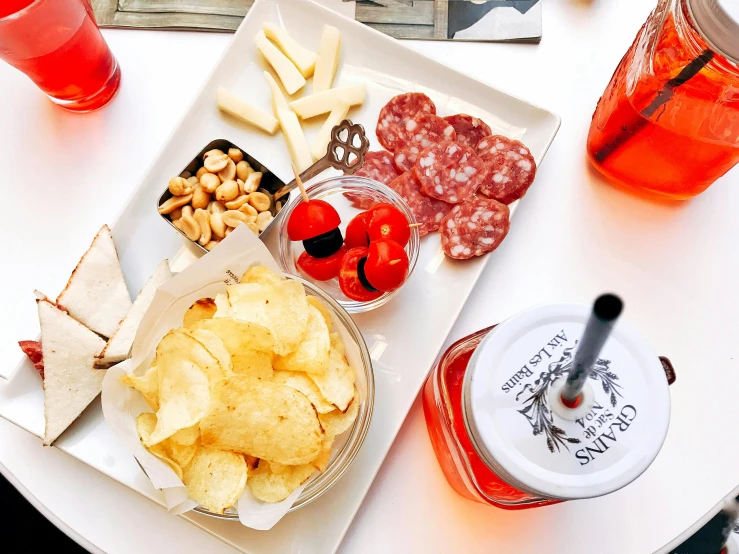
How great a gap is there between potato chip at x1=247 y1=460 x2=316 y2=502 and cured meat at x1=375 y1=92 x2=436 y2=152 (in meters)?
0.60

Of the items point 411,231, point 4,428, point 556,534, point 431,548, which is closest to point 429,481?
point 431,548

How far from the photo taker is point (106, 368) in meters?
1.01

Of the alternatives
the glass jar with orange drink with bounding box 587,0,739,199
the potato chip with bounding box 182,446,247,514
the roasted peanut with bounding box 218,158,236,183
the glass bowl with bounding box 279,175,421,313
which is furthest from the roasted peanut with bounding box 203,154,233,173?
the glass jar with orange drink with bounding box 587,0,739,199

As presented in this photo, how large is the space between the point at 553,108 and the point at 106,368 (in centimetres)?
93

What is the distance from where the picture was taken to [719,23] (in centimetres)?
79

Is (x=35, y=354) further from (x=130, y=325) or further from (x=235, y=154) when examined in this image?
(x=235, y=154)

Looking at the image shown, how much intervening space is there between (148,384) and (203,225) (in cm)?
30

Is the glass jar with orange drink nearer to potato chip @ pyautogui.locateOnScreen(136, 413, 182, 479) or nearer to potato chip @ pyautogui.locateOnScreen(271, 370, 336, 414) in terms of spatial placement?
potato chip @ pyautogui.locateOnScreen(271, 370, 336, 414)

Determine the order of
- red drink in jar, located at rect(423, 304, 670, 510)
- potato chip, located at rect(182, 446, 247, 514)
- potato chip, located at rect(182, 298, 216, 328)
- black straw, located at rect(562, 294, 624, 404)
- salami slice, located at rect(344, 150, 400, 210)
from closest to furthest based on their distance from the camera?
black straw, located at rect(562, 294, 624, 404) → red drink in jar, located at rect(423, 304, 670, 510) → potato chip, located at rect(182, 446, 247, 514) → potato chip, located at rect(182, 298, 216, 328) → salami slice, located at rect(344, 150, 400, 210)

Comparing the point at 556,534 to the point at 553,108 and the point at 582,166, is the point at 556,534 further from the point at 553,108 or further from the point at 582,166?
the point at 553,108

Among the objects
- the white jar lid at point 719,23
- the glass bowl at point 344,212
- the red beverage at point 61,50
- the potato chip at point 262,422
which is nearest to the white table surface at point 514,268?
the red beverage at point 61,50

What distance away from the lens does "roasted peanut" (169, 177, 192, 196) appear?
1074mm

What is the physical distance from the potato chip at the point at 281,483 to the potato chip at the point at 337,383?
0.10m

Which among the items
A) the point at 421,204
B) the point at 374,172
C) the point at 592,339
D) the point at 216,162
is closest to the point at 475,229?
the point at 421,204
